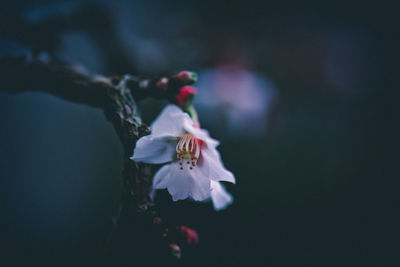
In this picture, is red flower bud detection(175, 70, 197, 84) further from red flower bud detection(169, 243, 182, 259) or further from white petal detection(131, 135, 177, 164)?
red flower bud detection(169, 243, 182, 259)

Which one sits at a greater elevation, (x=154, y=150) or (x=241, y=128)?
(x=241, y=128)

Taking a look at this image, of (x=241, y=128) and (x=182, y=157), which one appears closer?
(x=182, y=157)

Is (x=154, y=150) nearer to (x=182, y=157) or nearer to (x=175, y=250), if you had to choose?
(x=182, y=157)

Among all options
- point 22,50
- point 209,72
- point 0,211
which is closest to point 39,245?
point 0,211

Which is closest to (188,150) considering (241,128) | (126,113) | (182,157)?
(182,157)

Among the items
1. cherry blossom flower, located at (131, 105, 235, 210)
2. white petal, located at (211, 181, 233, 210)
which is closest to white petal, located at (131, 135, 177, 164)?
cherry blossom flower, located at (131, 105, 235, 210)

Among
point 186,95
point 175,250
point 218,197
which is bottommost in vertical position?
point 175,250

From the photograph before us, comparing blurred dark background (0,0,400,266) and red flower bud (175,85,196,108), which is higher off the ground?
blurred dark background (0,0,400,266)
